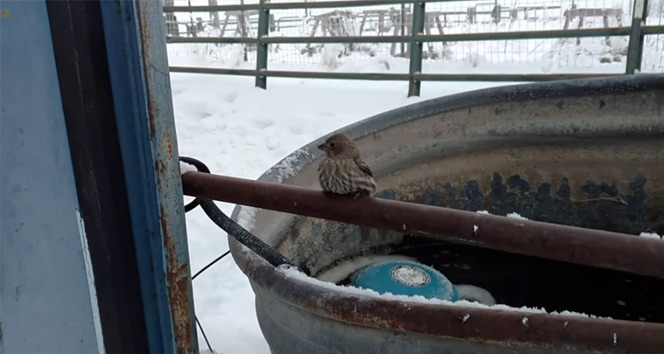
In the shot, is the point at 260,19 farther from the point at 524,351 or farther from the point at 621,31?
the point at 524,351

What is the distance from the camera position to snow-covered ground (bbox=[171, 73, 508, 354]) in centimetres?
238

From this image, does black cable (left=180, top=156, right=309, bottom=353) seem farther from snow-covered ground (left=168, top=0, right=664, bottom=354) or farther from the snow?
snow-covered ground (left=168, top=0, right=664, bottom=354)

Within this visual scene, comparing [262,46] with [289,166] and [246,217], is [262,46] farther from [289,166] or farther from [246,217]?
[246,217]

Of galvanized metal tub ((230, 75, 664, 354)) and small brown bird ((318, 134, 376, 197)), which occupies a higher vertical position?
small brown bird ((318, 134, 376, 197))

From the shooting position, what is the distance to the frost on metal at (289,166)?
175 centimetres

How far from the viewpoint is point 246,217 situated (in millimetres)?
1519

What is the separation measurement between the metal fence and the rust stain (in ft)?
14.4

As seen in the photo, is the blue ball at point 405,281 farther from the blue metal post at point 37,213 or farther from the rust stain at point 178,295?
the blue metal post at point 37,213

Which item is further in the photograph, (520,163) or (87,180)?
(520,163)

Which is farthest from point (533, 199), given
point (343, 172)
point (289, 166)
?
point (343, 172)

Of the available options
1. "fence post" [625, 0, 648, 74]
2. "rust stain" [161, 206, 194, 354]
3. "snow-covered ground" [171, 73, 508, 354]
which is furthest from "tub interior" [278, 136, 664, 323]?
"fence post" [625, 0, 648, 74]

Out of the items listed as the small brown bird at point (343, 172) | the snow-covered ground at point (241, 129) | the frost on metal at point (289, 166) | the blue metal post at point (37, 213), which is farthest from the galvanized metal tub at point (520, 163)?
the blue metal post at point (37, 213)

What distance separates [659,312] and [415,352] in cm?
141

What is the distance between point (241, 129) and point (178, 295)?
13.2ft
